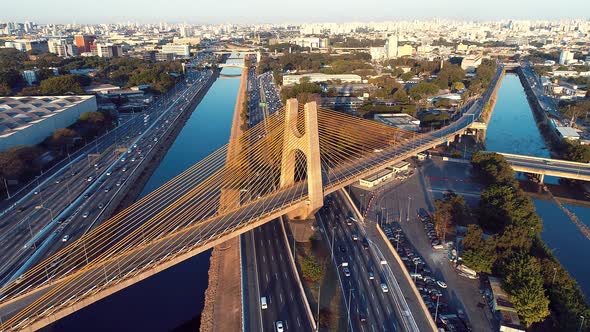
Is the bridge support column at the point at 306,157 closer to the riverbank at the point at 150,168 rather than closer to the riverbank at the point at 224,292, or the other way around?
the riverbank at the point at 224,292

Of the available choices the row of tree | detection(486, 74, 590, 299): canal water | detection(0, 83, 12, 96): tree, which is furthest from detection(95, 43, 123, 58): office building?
the row of tree

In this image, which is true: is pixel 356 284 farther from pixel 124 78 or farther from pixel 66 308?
pixel 124 78

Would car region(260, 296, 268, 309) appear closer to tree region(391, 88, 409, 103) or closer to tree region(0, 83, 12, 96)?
tree region(391, 88, 409, 103)

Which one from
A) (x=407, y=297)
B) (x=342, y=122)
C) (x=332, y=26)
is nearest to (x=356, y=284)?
(x=407, y=297)

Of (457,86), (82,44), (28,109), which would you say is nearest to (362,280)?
(28,109)

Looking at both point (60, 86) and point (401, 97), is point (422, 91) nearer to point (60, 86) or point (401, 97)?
point (401, 97)
